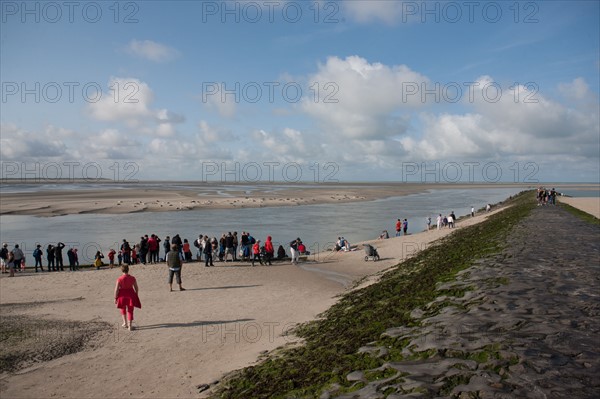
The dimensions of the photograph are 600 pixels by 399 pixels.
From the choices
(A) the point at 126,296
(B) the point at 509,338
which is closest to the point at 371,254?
(A) the point at 126,296

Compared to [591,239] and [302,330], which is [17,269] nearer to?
[302,330]

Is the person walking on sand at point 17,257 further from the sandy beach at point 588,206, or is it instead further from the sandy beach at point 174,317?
the sandy beach at point 588,206

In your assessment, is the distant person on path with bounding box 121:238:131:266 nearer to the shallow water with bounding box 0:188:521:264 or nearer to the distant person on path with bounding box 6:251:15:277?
the distant person on path with bounding box 6:251:15:277

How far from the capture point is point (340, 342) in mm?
8875

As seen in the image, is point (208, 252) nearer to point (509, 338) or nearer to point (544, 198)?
point (509, 338)

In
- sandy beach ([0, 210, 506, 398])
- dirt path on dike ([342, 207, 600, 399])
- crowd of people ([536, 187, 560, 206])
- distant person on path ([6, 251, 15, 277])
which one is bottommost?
sandy beach ([0, 210, 506, 398])

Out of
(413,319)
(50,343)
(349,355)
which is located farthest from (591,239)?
(50,343)

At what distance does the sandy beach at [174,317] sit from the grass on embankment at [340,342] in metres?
0.93

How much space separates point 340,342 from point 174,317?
23.8 feet

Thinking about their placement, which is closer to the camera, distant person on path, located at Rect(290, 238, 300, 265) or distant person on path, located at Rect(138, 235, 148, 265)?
distant person on path, located at Rect(290, 238, 300, 265)

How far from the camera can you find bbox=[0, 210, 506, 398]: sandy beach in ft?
29.8

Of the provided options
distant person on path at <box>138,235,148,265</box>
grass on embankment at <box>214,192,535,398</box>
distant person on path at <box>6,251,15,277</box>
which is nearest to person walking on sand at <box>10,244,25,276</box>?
distant person on path at <box>6,251,15,277</box>

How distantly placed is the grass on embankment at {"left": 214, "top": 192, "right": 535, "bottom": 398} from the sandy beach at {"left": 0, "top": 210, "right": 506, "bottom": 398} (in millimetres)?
930

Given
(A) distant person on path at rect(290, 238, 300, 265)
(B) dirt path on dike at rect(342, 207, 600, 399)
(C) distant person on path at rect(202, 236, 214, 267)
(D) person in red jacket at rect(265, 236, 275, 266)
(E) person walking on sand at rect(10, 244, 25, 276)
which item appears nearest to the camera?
(B) dirt path on dike at rect(342, 207, 600, 399)
